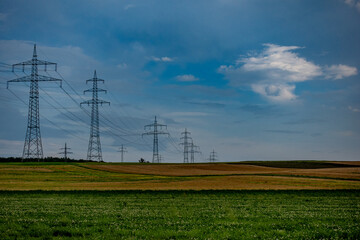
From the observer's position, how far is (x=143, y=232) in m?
15.8

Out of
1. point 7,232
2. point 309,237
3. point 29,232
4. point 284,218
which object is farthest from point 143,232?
point 284,218

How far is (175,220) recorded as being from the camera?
19953 millimetres

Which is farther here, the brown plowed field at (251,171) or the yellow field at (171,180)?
the brown plowed field at (251,171)

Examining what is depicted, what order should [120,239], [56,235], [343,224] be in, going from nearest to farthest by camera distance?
[120,239] < [56,235] < [343,224]

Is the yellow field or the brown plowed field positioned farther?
the brown plowed field

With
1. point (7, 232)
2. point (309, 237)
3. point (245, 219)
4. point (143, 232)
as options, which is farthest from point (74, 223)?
point (309, 237)

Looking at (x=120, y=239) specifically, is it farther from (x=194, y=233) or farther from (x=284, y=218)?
(x=284, y=218)

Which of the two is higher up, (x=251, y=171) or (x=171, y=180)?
(x=251, y=171)

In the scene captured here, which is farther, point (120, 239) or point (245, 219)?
point (245, 219)

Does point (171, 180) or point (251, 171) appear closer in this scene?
point (171, 180)

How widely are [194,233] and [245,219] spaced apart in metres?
6.01

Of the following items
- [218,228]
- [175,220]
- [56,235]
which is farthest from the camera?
[175,220]

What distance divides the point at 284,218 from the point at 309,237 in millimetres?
6367

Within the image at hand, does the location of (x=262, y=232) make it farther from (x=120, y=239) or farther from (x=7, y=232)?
(x=7, y=232)
